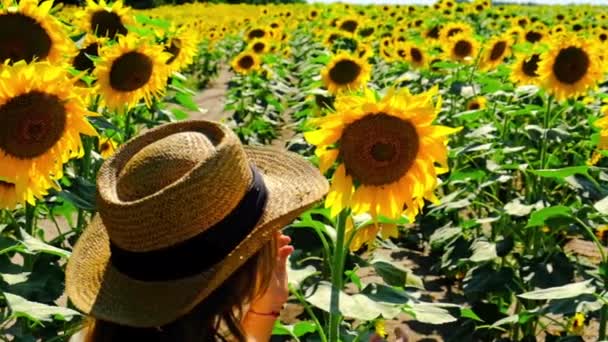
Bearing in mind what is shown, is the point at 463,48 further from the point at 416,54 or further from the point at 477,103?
the point at 416,54

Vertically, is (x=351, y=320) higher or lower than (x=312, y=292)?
lower

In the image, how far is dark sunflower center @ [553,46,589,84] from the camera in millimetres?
4992

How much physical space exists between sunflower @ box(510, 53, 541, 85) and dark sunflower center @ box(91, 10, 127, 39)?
8.80ft

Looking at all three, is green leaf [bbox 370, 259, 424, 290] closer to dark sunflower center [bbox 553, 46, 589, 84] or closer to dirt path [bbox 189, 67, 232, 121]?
dark sunflower center [bbox 553, 46, 589, 84]

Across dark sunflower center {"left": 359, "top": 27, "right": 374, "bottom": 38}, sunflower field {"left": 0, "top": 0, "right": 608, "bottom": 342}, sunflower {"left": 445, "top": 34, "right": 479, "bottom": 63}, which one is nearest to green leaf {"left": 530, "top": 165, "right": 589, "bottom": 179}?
sunflower field {"left": 0, "top": 0, "right": 608, "bottom": 342}

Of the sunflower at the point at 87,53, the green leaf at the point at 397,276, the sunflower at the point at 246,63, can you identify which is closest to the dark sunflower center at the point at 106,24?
the sunflower at the point at 87,53

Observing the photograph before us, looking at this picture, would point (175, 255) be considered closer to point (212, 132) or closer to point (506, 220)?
point (212, 132)

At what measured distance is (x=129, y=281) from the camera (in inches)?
68.5

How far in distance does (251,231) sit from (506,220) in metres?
2.91

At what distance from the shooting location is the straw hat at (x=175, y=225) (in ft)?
5.49

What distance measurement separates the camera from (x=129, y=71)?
13.3 feet

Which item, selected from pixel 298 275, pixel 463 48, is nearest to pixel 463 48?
pixel 463 48

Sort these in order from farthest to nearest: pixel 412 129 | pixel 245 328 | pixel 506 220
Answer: pixel 506 220 < pixel 412 129 < pixel 245 328

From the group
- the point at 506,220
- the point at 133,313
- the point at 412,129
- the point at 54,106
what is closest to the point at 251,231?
the point at 133,313
